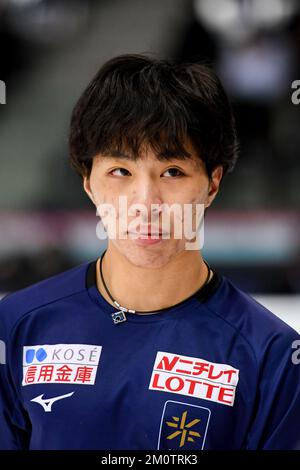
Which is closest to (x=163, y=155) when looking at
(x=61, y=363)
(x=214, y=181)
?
(x=214, y=181)

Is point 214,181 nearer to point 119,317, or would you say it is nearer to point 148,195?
point 148,195

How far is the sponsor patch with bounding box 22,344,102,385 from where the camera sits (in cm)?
122

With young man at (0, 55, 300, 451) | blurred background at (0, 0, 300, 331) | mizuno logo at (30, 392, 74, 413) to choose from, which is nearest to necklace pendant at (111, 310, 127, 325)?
young man at (0, 55, 300, 451)

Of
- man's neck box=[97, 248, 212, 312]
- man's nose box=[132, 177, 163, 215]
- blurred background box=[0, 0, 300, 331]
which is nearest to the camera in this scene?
man's nose box=[132, 177, 163, 215]

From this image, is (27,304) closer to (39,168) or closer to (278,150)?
(39,168)

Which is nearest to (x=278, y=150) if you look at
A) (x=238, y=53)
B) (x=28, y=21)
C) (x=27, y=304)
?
(x=238, y=53)

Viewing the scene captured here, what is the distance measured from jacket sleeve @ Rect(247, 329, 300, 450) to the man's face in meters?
0.25

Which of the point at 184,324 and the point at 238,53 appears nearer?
the point at 184,324

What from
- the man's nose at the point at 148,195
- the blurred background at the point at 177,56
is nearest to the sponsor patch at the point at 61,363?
the man's nose at the point at 148,195

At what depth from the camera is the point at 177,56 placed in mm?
1549

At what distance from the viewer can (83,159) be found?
1.23 meters

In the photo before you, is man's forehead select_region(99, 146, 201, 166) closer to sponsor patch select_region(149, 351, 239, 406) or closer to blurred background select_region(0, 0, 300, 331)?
sponsor patch select_region(149, 351, 239, 406)

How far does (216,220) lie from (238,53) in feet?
1.41

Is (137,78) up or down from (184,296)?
up
